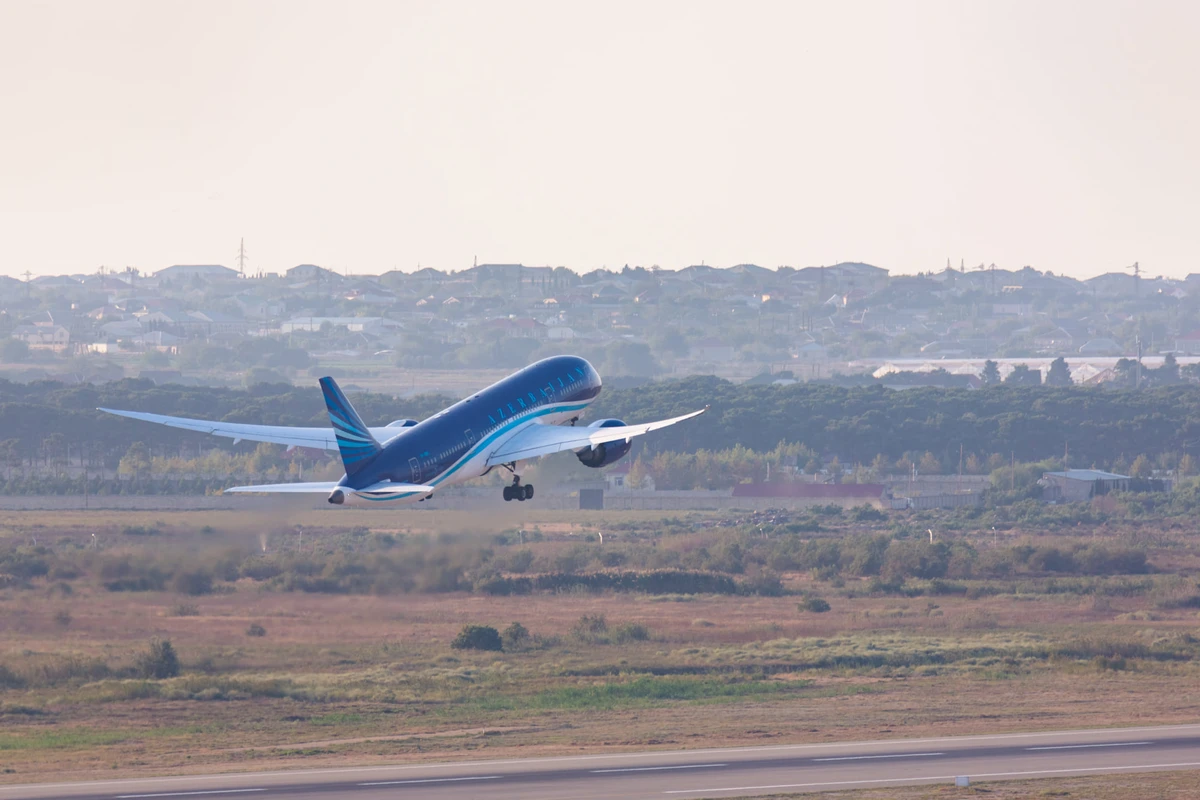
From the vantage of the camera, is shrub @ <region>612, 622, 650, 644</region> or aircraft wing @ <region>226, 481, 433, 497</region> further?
shrub @ <region>612, 622, 650, 644</region>

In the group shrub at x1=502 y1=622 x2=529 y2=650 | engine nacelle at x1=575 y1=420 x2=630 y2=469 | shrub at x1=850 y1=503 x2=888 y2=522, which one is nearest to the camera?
engine nacelle at x1=575 y1=420 x2=630 y2=469

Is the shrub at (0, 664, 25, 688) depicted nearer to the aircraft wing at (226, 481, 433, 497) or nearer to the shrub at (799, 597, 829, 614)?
the aircraft wing at (226, 481, 433, 497)

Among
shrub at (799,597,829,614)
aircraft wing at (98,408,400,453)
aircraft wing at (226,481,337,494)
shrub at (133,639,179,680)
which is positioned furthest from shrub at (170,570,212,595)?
shrub at (799,597,829,614)

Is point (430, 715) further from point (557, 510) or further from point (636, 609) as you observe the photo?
point (557, 510)

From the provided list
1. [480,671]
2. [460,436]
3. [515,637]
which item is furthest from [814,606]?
[460,436]

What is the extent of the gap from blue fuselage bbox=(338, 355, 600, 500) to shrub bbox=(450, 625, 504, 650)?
21.7 metres

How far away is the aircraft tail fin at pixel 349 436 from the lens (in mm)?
64562

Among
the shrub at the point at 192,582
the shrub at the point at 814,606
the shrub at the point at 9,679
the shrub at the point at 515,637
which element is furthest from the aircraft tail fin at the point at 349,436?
the shrub at the point at 814,606

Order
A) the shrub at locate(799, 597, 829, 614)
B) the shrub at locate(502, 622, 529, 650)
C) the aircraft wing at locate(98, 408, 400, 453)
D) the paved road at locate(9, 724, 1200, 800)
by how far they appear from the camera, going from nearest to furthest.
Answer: the paved road at locate(9, 724, 1200, 800) → the aircraft wing at locate(98, 408, 400, 453) → the shrub at locate(502, 622, 529, 650) → the shrub at locate(799, 597, 829, 614)

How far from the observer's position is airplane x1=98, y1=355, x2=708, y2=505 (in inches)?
2544

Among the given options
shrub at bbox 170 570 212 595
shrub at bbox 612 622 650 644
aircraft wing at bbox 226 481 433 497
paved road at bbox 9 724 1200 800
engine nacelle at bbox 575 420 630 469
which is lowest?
paved road at bbox 9 724 1200 800

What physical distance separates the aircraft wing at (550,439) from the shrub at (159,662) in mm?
24751

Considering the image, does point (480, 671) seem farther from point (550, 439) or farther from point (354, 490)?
point (354, 490)

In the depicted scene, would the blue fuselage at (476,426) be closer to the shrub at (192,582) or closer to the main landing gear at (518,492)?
the main landing gear at (518,492)
